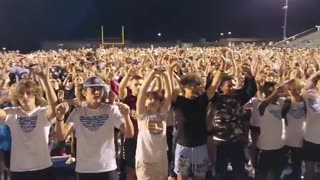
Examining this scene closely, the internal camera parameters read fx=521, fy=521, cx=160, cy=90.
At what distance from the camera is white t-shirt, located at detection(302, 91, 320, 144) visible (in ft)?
19.3

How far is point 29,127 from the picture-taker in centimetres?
428

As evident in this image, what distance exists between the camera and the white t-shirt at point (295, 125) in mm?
5930

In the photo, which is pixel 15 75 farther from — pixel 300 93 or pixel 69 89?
pixel 300 93

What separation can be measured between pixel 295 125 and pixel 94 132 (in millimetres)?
2657

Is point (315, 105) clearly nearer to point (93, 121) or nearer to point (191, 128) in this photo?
point (191, 128)

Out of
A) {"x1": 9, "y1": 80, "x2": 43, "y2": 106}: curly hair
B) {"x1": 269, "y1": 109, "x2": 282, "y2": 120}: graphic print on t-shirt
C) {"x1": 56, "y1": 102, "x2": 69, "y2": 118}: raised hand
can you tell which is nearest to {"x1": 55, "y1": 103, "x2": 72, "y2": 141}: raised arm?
{"x1": 56, "y1": 102, "x2": 69, "y2": 118}: raised hand

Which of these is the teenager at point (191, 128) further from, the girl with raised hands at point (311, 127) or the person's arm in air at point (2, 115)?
the person's arm in air at point (2, 115)

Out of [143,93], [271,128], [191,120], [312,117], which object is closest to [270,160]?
[271,128]

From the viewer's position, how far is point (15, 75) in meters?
10.1

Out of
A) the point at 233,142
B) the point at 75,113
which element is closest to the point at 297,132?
the point at 233,142

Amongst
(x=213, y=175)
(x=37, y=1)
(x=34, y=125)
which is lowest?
(x=213, y=175)

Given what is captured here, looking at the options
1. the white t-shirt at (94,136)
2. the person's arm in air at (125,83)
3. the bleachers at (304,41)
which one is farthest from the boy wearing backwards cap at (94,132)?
the bleachers at (304,41)

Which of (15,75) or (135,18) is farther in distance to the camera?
(135,18)

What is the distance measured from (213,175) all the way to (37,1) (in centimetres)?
5059
